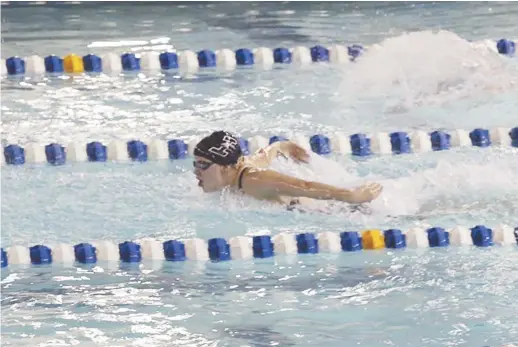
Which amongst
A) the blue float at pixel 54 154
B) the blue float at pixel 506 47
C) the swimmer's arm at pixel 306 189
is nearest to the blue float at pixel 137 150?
the blue float at pixel 54 154

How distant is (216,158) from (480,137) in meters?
1.42

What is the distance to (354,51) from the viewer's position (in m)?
6.55

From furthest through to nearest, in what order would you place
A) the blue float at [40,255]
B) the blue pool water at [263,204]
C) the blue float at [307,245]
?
the blue float at [307,245] → the blue float at [40,255] → the blue pool water at [263,204]

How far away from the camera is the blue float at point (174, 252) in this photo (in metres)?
4.32

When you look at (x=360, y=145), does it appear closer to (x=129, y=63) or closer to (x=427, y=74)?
(x=427, y=74)

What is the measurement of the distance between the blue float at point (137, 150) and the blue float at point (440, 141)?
1220 millimetres

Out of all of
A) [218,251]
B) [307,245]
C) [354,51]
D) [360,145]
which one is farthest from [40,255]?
[354,51]

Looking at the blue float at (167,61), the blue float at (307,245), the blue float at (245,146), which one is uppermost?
the blue float at (167,61)

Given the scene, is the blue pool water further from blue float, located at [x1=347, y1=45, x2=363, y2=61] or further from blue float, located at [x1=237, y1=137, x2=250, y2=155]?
blue float, located at [x1=237, y1=137, x2=250, y2=155]

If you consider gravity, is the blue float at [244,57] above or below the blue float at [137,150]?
above

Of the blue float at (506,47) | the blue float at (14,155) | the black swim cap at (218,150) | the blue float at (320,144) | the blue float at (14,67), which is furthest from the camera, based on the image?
the blue float at (506,47)

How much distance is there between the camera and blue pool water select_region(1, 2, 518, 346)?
3752 mm

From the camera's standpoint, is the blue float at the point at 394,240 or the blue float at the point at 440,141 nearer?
the blue float at the point at 394,240

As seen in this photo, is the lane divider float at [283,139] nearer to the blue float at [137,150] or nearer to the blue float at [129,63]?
the blue float at [137,150]
